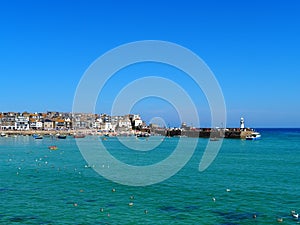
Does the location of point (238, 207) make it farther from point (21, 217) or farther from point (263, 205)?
Result: point (21, 217)

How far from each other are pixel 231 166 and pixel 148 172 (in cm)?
1645

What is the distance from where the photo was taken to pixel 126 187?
4150 centimetres

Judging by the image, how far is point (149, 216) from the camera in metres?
29.8

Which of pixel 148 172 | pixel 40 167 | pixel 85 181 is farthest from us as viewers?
pixel 40 167

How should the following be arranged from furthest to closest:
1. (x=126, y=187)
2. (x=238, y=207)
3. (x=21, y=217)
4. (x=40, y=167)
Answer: (x=40, y=167)
(x=126, y=187)
(x=238, y=207)
(x=21, y=217)

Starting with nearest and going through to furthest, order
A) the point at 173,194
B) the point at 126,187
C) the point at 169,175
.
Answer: the point at 173,194 → the point at 126,187 → the point at 169,175

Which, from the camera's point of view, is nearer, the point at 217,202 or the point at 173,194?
the point at 217,202

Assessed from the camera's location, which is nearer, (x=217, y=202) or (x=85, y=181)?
(x=217, y=202)

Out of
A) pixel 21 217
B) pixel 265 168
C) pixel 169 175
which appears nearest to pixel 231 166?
pixel 265 168

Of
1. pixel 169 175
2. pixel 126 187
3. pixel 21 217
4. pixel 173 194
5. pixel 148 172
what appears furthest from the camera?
pixel 148 172

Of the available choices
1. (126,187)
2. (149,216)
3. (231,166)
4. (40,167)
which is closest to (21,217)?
(149,216)

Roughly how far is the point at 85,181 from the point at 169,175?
12054mm

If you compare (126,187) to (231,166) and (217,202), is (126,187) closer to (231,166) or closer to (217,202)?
(217,202)

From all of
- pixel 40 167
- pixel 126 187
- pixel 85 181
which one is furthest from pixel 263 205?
pixel 40 167
